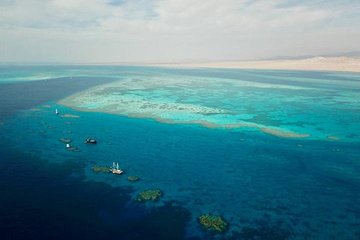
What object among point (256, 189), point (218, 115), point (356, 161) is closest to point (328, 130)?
point (356, 161)

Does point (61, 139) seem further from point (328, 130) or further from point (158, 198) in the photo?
point (328, 130)

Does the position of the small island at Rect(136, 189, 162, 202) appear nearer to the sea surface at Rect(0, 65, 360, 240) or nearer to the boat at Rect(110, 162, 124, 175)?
the sea surface at Rect(0, 65, 360, 240)

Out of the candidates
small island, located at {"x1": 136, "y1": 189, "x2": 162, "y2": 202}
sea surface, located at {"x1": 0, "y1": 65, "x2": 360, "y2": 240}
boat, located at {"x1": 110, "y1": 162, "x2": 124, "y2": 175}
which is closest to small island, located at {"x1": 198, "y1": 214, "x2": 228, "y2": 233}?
sea surface, located at {"x1": 0, "y1": 65, "x2": 360, "y2": 240}

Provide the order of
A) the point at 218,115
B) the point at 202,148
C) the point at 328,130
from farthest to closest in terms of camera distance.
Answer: the point at 218,115
the point at 328,130
the point at 202,148

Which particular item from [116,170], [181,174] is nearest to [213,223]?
[181,174]

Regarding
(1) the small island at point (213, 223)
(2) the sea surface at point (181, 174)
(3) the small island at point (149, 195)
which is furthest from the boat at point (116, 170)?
(1) the small island at point (213, 223)

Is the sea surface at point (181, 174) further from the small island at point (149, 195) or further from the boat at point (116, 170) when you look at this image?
the boat at point (116, 170)
